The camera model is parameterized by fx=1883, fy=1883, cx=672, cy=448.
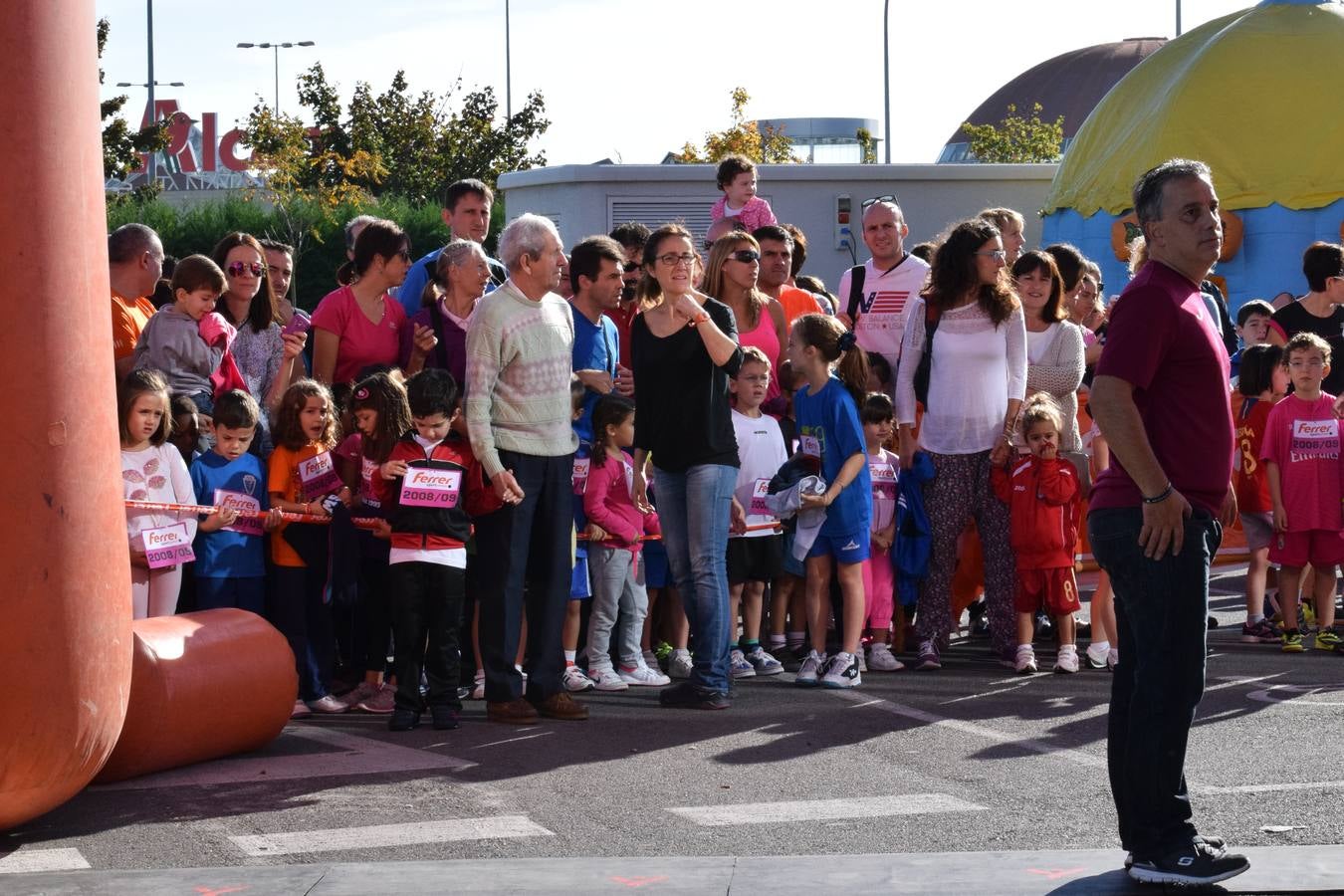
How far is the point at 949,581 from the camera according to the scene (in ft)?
32.2

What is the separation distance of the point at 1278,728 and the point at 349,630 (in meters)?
4.29

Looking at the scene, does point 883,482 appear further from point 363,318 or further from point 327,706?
point 327,706

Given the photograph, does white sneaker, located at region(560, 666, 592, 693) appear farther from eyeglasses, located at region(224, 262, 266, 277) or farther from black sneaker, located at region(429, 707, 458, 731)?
eyeglasses, located at region(224, 262, 266, 277)

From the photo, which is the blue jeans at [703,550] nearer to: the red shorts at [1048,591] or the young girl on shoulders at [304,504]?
the young girl on shoulders at [304,504]

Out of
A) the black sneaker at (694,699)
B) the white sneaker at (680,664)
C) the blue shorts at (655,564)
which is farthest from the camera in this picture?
the blue shorts at (655,564)

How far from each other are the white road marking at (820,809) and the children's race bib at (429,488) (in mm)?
2080

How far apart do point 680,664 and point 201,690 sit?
301 cm

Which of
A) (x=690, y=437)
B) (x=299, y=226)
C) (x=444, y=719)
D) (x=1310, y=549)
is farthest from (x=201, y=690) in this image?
(x=299, y=226)

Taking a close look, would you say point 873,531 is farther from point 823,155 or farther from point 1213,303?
point 823,155

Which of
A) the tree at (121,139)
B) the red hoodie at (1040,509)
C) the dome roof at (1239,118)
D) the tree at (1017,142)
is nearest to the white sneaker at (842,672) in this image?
the red hoodie at (1040,509)

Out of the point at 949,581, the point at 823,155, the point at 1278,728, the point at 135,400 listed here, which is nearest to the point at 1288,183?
the point at 949,581

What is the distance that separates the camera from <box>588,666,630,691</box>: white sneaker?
9227 mm

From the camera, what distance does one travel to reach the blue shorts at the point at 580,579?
912 centimetres

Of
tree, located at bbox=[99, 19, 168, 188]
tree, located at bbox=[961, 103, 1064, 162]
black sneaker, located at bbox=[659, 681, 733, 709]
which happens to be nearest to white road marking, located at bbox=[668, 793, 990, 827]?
black sneaker, located at bbox=[659, 681, 733, 709]
